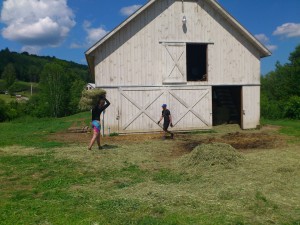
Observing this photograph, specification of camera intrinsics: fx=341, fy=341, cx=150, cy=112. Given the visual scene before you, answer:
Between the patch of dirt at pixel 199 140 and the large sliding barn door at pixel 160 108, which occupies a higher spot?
the large sliding barn door at pixel 160 108

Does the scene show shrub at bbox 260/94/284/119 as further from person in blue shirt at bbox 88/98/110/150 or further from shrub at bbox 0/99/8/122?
shrub at bbox 0/99/8/122

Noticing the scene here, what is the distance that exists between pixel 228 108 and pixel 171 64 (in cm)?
577

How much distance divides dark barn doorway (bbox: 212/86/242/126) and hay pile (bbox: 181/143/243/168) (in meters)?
10.9

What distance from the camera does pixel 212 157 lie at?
9.30 m

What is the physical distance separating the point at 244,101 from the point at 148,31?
6.53 m

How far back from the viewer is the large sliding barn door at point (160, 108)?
1720cm

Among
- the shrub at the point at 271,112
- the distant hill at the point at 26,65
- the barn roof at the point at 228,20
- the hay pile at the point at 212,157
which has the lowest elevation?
the hay pile at the point at 212,157

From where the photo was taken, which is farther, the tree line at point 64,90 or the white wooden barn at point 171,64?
the tree line at point 64,90

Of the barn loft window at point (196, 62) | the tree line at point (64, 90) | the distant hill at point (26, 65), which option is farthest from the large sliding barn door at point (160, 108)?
the distant hill at point (26, 65)

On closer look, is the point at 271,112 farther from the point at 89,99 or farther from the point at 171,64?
the point at 89,99

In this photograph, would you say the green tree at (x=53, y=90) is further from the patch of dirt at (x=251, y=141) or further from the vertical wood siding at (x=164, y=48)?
the patch of dirt at (x=251, y=141)

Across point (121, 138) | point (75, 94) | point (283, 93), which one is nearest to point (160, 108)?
point (121, 138)

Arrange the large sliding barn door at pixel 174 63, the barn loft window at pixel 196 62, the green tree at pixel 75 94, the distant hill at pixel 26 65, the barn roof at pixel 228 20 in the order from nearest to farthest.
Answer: the barn roof at pixel 228 20 → the large sliding barn door at pixel 174 63 → the barn loft window at pixel 196 62 → the green tree at pixel 75 94 → the distant hill at pixel 26 65

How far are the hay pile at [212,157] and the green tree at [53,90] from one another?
169 ft
